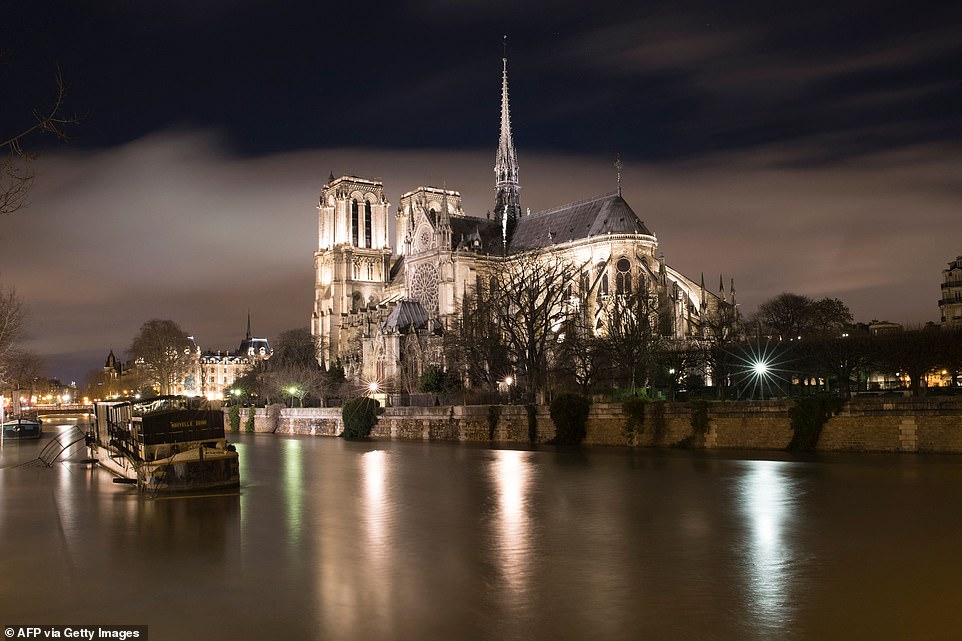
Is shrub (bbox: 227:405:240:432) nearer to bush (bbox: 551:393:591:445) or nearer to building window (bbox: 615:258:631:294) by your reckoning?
building window (bbox: 615:258:631:294)

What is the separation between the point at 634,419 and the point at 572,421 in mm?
3659

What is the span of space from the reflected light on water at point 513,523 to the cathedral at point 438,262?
36956 mm

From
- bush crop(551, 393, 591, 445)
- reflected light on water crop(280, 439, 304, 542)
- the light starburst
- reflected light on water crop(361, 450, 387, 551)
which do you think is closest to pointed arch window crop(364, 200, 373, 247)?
the light starburst

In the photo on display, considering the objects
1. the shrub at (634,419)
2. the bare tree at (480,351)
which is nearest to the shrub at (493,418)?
the bare tree at (480,351)

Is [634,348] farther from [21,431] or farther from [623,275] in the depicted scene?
[21,431]

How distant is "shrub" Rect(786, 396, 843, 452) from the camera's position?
3134 centimetres

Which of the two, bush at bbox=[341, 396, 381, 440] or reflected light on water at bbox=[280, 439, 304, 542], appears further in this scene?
bush at bbox=[341, 396, 381, 440]

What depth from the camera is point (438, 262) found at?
90875mm

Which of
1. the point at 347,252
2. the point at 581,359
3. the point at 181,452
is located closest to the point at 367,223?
the point at 347,252

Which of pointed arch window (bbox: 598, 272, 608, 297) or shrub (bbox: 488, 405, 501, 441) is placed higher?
pointed arch window (bbox: 598, 272, 608, 297)

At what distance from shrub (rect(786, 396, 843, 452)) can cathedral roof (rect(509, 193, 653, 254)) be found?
4815 centimetres

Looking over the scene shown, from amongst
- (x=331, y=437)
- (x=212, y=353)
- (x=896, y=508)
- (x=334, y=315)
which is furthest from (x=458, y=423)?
(x=212, y=353)

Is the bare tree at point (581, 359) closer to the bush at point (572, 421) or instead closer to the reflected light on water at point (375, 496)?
the bush at point (572, 421)

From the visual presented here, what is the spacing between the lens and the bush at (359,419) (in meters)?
55.7
